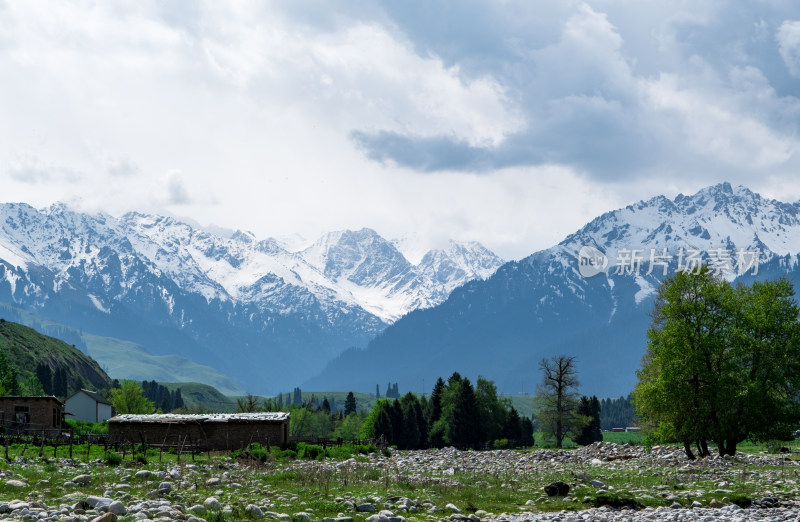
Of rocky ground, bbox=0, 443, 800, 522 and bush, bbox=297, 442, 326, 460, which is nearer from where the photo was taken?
rocky ground, bbox=0, 443, 800, 522

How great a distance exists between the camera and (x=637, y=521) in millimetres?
33656

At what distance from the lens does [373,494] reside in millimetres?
39188

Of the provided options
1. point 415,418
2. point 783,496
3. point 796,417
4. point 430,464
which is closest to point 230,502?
point 783,496

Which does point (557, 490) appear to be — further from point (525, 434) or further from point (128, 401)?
point (128, 401)

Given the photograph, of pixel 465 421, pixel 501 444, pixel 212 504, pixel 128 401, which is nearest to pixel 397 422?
pixel 465 421

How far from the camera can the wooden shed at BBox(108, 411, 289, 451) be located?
77562mm

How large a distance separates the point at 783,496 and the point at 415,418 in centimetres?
9613

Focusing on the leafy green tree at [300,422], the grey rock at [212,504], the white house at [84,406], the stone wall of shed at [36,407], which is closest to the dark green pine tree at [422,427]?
the leafy green tree at [300,422]

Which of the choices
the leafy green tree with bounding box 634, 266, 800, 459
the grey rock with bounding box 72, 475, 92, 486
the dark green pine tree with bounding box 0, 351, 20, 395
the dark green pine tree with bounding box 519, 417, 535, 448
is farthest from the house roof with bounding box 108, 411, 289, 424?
the dark green pine tree with bounding box 0, 351, 20, 395

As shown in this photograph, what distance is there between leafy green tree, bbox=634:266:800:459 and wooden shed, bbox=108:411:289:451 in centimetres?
3407

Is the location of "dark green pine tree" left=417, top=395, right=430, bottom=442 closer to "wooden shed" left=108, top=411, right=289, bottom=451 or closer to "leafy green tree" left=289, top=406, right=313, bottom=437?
"leafy green tree" left=289, top=406, right=313, bottom=437

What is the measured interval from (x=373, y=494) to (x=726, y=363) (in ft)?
108

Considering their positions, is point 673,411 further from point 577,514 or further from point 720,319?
point 577,514

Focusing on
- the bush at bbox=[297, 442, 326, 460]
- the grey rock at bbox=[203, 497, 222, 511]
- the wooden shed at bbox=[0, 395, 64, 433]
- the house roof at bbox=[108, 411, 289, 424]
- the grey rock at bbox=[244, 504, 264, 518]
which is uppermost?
the wooden shed at bbox=[0, 395, 64, 433]
